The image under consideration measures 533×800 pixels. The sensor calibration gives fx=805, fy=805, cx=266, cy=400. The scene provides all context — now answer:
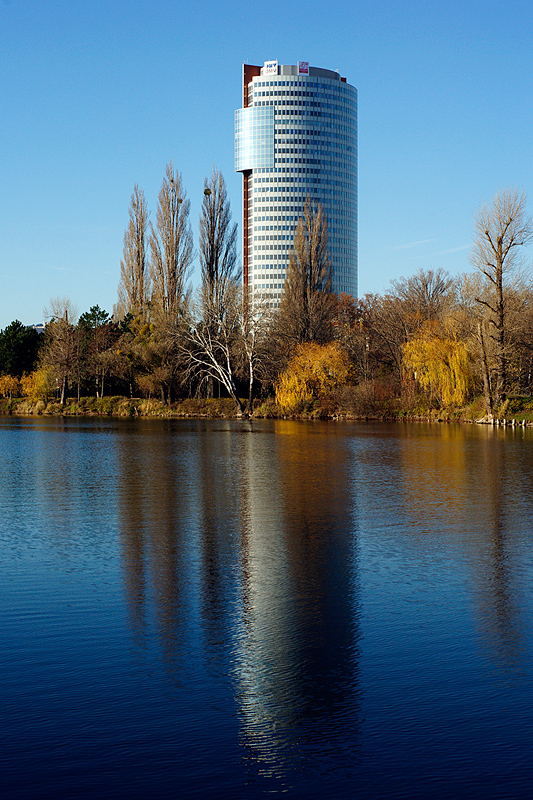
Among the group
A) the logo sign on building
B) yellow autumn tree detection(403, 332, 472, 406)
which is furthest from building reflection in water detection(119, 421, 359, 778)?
the logo sign on building

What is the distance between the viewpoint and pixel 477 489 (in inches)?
673

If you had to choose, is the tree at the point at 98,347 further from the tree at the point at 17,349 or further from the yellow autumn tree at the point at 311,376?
the yellow autumn tree at the point at 311,376

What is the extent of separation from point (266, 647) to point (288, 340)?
54.5m

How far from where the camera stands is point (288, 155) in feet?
623

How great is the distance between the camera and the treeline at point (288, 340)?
4975 cm

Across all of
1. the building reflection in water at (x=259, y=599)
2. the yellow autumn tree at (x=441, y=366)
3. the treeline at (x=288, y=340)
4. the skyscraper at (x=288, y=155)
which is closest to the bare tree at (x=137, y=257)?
the treeline at (x=288, y=340)

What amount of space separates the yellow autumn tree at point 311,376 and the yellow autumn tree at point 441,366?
17.4ft

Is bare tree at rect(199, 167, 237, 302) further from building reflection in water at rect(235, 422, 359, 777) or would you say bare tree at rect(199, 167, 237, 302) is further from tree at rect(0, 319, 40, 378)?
building reflection in water at rect(235, 422, 359, 777)

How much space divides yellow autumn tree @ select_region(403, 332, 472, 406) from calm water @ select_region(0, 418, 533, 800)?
34.6m

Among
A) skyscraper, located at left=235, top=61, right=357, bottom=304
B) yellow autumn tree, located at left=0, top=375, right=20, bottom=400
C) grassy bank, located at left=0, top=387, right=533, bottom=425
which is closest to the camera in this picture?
grassy bank, located at left=0, top=387, right=533, bottom=425

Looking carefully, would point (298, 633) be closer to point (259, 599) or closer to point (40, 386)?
point (259, 599)

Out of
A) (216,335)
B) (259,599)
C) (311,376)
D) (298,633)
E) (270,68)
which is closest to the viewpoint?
(298,633)

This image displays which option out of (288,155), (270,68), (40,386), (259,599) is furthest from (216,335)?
(270,68)

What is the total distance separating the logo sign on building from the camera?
190 meters
